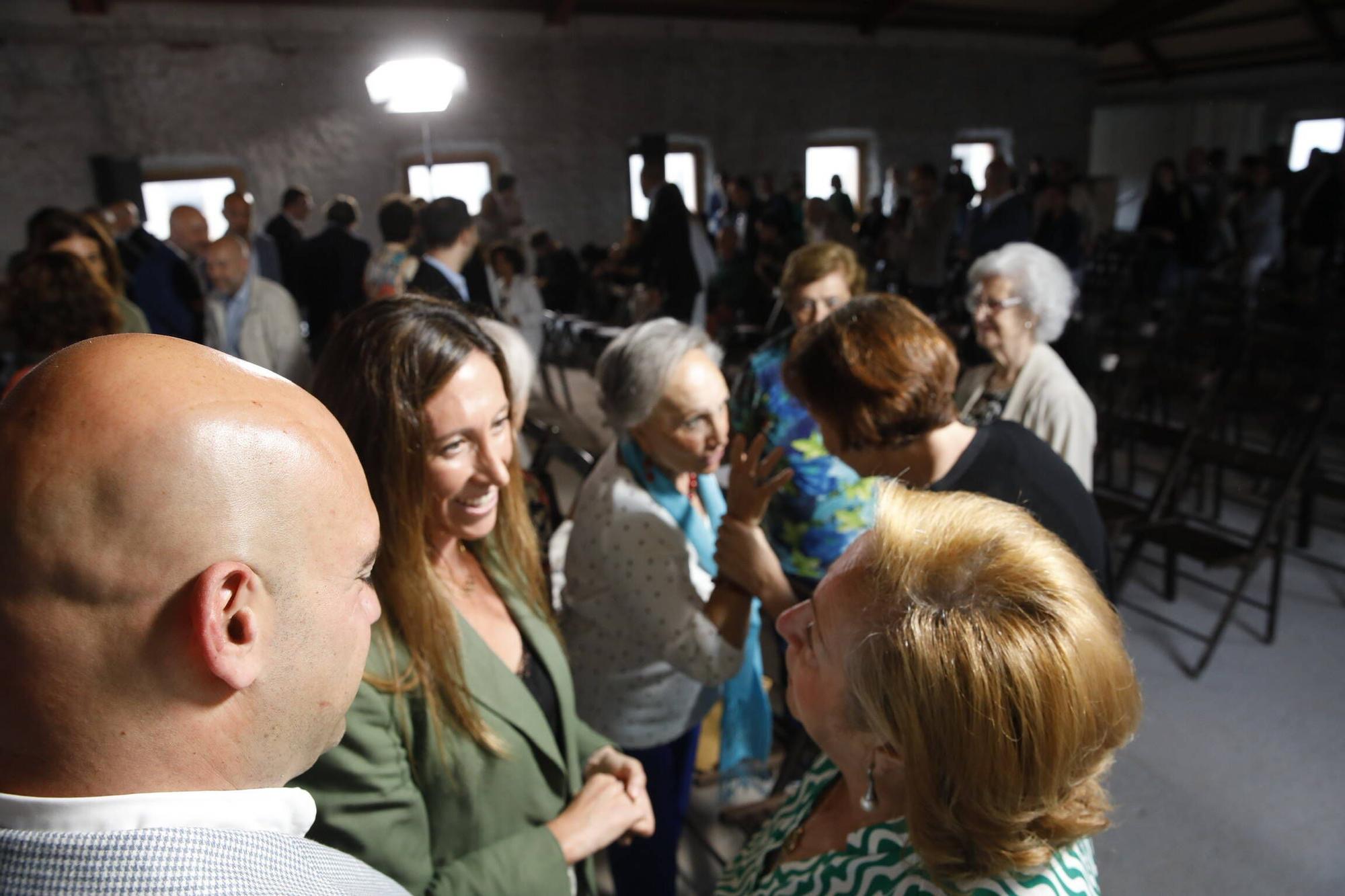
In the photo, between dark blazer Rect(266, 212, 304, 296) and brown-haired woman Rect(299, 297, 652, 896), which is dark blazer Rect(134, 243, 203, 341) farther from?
brown-haired woman Rect(299, 297, 652, 896)

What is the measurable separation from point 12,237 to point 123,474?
8.80 m

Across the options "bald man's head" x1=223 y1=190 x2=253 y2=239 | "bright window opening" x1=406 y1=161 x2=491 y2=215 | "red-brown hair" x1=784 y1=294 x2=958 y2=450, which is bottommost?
"red-brown hair" x1=784 y1=294 x2=958 y2=450

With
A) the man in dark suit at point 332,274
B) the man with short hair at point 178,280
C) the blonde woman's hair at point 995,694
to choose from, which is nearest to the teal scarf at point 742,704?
the blonde woman's hair at point 995,694

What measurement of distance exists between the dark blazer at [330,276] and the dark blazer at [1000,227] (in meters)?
3.48

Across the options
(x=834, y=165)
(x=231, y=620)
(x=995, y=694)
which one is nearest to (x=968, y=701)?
(x=995, y=694)

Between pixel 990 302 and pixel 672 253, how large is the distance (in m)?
2.05

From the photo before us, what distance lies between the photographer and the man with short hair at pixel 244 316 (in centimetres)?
259

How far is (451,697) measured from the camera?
1.01m

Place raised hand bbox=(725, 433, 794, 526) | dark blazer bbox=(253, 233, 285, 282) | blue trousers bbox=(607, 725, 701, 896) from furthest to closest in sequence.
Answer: dark blazer bbox=(253, 233, 285, 282), blue trousers bbox=(607, 725, 701, 896), raised hand bbox=(725, 433, 794, 526)

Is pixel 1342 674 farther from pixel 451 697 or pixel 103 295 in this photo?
pixel 103 295

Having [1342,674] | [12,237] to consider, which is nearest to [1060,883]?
[1342,674]

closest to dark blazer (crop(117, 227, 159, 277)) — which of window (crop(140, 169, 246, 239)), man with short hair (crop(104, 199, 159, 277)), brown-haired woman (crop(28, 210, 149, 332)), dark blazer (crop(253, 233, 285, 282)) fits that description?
man with short hair (crop(104, 199, 159, 277))

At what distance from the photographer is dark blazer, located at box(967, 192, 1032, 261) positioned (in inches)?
169

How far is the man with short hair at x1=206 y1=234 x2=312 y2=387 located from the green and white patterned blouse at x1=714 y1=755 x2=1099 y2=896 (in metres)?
2.33
